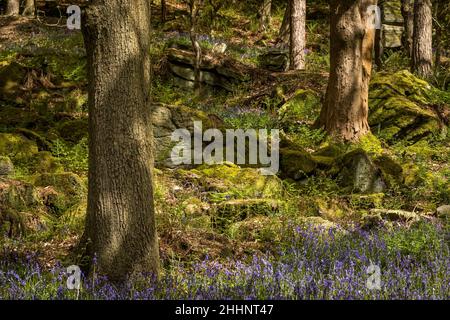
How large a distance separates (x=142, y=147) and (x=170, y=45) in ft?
41.0

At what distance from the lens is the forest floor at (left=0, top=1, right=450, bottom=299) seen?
4.69 m

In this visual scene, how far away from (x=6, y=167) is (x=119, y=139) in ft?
11.8

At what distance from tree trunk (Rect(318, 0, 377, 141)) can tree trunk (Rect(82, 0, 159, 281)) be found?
636 cm

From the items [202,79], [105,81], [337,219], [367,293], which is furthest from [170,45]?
[367,293]

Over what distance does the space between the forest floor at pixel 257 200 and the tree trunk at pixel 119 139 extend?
13.8 inches

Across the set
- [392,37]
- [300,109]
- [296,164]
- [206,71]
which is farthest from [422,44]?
[296,164]

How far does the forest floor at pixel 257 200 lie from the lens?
469 cm

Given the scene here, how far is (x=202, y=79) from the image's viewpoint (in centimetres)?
1573

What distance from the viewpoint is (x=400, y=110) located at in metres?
12.0

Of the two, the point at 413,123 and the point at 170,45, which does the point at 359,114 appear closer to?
the point at 413,123

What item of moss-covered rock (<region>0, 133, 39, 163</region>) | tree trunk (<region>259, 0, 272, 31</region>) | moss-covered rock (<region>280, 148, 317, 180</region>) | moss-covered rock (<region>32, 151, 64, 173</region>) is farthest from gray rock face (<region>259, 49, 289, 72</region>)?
moss-covered rock (<region>32, 151, 64, 173</region>)

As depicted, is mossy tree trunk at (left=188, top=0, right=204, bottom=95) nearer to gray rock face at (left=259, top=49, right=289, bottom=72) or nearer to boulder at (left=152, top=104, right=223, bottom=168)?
gray rock face at (left=259, top=49, right=289, bottom=72)

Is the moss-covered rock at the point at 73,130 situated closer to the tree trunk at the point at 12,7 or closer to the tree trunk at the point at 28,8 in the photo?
the tree trunk at the point at 12,7
